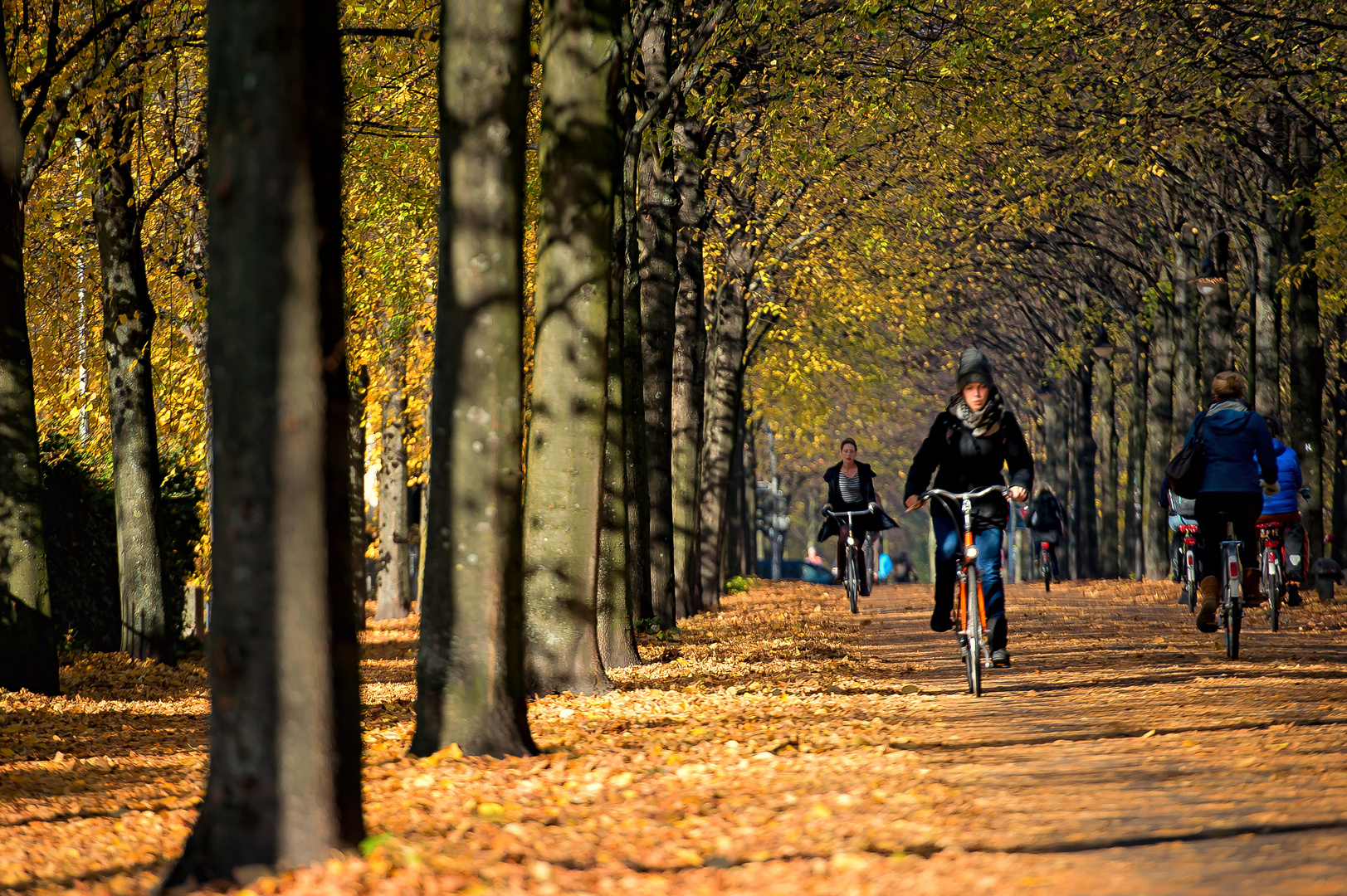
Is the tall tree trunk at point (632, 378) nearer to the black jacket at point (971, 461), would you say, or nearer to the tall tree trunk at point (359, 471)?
the black jacket at point (971, 461)

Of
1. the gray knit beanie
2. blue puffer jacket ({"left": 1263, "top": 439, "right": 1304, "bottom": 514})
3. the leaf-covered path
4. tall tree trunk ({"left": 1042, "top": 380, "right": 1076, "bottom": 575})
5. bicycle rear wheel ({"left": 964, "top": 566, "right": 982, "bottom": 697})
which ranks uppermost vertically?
tall tree trunk ({"left": 1042, "top": 380, "right": 1076, "bottom": 575})

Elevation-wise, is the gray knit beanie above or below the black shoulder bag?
above

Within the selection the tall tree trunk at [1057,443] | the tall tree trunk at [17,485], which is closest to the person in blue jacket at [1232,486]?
the tall tree trunk at [17,485]

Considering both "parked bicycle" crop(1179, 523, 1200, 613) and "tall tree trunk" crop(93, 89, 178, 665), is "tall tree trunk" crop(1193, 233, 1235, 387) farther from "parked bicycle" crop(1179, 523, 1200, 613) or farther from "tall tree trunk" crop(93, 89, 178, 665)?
"tall tree trunk" crop(93, 89, 178, 665)

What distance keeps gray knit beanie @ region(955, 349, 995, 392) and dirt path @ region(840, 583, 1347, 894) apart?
209 cm

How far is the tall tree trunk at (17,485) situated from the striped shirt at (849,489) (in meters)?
10.4

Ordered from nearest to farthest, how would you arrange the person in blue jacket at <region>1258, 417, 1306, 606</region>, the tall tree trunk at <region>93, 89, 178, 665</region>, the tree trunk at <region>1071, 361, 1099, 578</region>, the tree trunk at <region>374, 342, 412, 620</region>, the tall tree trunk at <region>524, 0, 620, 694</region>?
the tall tree trunk at <region>524, 0, 620, 694</region>
the person in blue jacket at <region>1258, 417, 1306, 606</region>
the tall tree trunk at <region>93, 89, 178, 665</region>
the tree trunk at <region>374, 342, 412, 620</region>
the tree trunk at <region>1071, 361, 1099, 578</region>

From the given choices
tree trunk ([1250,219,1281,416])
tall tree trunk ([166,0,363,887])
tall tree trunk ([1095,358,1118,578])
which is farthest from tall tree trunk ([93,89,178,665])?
A: tall tree trunk ([1095,358,1118,578])

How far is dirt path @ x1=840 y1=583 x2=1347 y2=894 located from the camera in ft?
15.2

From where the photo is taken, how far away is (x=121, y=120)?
15.3 metres

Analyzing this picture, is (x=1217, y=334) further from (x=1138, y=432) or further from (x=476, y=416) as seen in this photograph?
(x=476, y=416)

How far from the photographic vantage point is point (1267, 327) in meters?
22.5

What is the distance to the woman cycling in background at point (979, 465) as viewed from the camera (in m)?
9.75

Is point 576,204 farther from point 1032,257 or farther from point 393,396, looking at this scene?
point 1032,257
